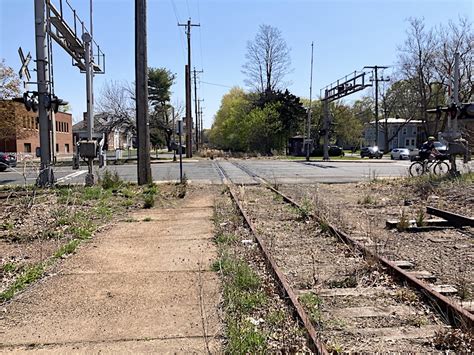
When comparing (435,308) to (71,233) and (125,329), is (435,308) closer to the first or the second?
(125,329)

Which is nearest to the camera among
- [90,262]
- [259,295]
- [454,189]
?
[259,295]

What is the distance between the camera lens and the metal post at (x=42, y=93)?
50.4 ft

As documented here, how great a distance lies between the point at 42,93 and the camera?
15328 mm

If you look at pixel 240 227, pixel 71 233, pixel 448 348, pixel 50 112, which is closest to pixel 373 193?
pixel 240 227

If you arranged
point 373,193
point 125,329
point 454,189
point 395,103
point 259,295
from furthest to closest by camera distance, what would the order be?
point 395,103
point 373,193
point 454,189
point 259,295
point 125,329

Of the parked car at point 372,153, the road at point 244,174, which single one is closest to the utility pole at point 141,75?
the road at point 244,174

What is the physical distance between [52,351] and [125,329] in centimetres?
67

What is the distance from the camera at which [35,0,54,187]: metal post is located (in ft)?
50.4

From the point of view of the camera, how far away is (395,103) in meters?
82.7

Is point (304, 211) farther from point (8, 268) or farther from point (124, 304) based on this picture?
point (8, 268)

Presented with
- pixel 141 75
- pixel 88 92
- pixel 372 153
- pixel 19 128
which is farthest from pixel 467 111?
pixel 372 153

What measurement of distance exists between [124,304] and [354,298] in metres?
2.51

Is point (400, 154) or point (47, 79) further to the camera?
point (400, 154)

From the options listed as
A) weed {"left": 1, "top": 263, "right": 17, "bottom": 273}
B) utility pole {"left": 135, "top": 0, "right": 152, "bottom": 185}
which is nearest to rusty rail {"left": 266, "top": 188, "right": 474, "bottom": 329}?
weed {"left": 1, "top": 263, "right": 17, "bottom": 273}
